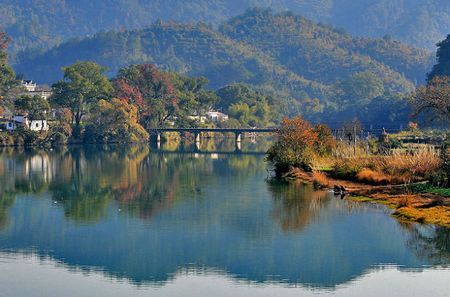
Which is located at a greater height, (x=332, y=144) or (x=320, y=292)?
(x=332, y=144)

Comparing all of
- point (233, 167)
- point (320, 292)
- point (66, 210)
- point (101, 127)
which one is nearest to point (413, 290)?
point (320, 292)

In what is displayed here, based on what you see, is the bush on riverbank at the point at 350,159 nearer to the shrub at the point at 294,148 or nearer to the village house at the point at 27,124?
the shrub at the point at 294,148

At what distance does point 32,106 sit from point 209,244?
314ft

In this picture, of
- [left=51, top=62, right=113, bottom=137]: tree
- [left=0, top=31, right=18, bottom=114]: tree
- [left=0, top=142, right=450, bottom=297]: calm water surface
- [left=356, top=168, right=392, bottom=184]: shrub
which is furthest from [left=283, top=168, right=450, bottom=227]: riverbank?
[left=0, top=31, right=18, bottom=114]: tree

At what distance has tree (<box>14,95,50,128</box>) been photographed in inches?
5108

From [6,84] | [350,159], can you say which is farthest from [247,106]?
[350,159]

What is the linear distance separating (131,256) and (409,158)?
2596cm

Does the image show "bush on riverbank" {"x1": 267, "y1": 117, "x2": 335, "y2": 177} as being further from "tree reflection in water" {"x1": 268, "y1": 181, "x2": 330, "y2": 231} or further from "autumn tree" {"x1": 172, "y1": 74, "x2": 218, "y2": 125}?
"autumn tree" {"x1": 172, "y1": 74, "x2": 218, "y2": 125}

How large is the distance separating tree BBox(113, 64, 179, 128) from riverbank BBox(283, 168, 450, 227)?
3585 inches

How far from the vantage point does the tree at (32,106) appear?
129750mm

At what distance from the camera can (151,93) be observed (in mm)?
154000

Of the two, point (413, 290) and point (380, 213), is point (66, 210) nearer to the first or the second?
point (380, 213)

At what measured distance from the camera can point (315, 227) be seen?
4294 centimetres

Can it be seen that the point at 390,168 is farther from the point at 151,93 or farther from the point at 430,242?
the point at 151,93
